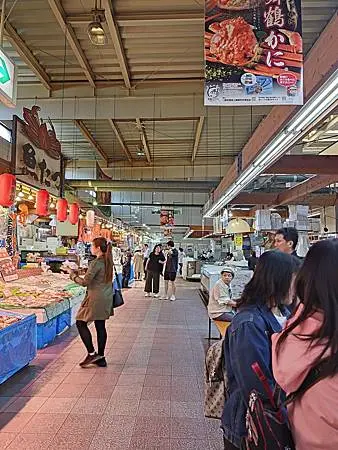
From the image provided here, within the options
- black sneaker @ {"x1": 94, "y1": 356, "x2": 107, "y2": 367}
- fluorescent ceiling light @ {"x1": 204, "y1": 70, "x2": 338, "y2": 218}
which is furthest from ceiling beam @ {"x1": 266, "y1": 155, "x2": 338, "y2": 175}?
black sneaker @ {"x1": 94, "y1": 356, "x2": 107, "y2": 367}

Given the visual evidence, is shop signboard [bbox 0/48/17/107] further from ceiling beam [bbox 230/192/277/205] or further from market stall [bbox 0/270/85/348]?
ceiling beam [bbox 230/192/277/205]

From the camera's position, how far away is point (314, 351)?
4.41ft

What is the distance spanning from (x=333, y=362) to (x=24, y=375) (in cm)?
492

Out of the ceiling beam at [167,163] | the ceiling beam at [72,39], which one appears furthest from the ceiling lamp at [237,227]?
the ceiling beam at [167,163]

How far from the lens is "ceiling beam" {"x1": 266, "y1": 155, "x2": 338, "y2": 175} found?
7.02 meters

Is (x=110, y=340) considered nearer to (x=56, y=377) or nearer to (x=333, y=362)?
(x=56, y=377)

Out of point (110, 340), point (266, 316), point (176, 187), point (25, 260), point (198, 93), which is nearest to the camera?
point (266, 316)

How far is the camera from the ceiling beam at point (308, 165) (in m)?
7.02

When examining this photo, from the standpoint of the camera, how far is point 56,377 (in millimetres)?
5281

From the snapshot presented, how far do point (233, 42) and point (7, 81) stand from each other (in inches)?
86.4

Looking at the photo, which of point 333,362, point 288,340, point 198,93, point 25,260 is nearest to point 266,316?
point 288,340

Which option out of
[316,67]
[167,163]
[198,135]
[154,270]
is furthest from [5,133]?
[316,67]

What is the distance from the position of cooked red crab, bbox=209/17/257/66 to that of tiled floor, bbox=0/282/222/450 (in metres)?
3.30

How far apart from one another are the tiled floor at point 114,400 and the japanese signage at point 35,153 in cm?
324
